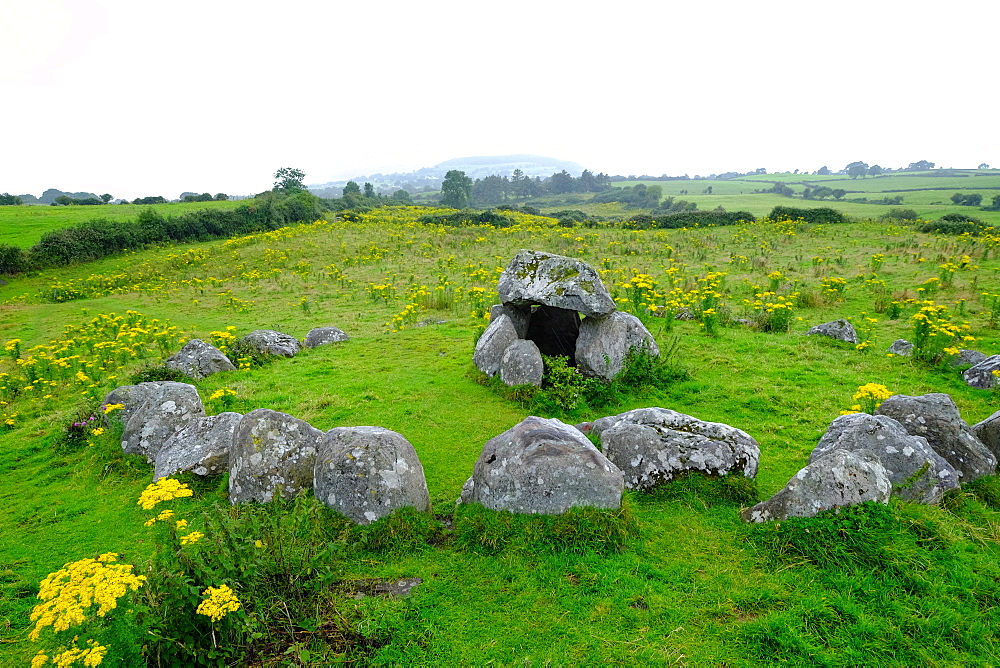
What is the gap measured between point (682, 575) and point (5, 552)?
8.15 meters

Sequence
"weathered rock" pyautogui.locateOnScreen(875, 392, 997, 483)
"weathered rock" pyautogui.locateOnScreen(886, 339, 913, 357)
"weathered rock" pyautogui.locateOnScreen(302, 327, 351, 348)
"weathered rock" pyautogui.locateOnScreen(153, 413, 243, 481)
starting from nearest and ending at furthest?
"weathered rock" pyautogui.locateOnScreen(875, 392, 997, 483), "weathered rock" pyautogui.locateOnScreen(153, 413, 243, 481), "weathered rock" pyautogui.locateOnScreen(886, 339, 913, 357), "weathered rock" pyautogui.locateOnScreen(302, 327, 351, 348)

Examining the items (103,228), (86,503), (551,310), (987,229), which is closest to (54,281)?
(103,228)

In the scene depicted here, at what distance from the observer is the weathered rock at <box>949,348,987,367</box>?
10383 millimetres

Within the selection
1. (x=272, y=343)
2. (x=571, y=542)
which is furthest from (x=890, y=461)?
(x=272, y=343)

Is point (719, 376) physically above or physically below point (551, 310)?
below

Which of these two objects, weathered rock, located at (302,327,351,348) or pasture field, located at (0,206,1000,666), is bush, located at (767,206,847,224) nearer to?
pasture field, located at (0,206,1000,666)

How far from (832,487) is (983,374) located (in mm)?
7507

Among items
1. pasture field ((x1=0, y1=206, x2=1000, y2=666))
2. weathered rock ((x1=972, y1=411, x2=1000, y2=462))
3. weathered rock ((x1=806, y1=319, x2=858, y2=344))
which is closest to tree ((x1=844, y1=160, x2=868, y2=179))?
pasture field ((x1=0, y1=206, x2=1000, y2=666))

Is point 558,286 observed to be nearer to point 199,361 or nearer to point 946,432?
point 946,432

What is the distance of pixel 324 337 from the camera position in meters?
14.7

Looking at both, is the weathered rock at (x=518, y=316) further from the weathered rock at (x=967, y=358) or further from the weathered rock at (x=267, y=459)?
the weathered rock at (x=967, y=358)

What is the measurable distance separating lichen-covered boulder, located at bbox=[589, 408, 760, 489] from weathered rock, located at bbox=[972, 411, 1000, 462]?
3.09 metres

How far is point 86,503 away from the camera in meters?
6.96

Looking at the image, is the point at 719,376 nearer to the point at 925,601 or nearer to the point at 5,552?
the point at 925,601
